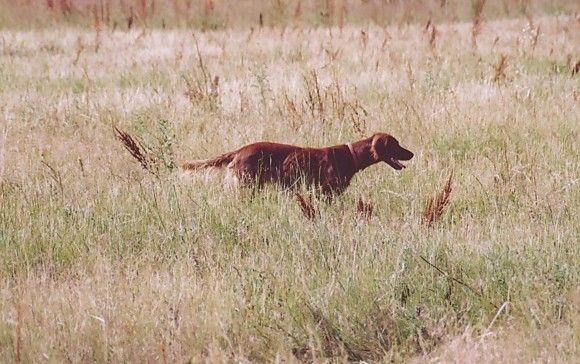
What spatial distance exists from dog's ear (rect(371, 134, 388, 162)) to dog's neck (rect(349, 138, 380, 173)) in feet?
0.07

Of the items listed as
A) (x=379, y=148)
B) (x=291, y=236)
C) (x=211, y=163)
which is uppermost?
(x=379, y=148)

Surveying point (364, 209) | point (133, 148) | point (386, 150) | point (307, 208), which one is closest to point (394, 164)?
point (386, 150)

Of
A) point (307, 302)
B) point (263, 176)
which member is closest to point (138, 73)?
point (263, 176)

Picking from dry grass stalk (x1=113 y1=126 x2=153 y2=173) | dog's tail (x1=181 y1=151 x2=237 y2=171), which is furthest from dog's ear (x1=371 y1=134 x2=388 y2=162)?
dry grass stalk (x1=113 y1=126 x2=153 y2=173)

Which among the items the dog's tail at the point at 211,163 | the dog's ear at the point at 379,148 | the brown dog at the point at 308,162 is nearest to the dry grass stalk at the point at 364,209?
the brown dog at the point at 308,162

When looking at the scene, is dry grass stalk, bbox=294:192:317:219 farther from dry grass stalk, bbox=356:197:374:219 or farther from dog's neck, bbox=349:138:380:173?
dog's neck, bbox=349:138:380:173

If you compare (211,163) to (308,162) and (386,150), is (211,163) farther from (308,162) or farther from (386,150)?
(386,150)

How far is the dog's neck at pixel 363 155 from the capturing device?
4812 mm

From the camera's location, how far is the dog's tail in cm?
478

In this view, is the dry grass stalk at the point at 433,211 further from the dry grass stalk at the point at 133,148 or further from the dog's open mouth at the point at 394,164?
the dry grass stalk at the point at 133,148

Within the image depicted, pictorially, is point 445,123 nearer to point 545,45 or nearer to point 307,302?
point 307,302

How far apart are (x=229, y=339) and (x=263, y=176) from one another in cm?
177

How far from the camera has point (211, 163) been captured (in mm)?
4859

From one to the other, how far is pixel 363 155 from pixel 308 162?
0.37m
